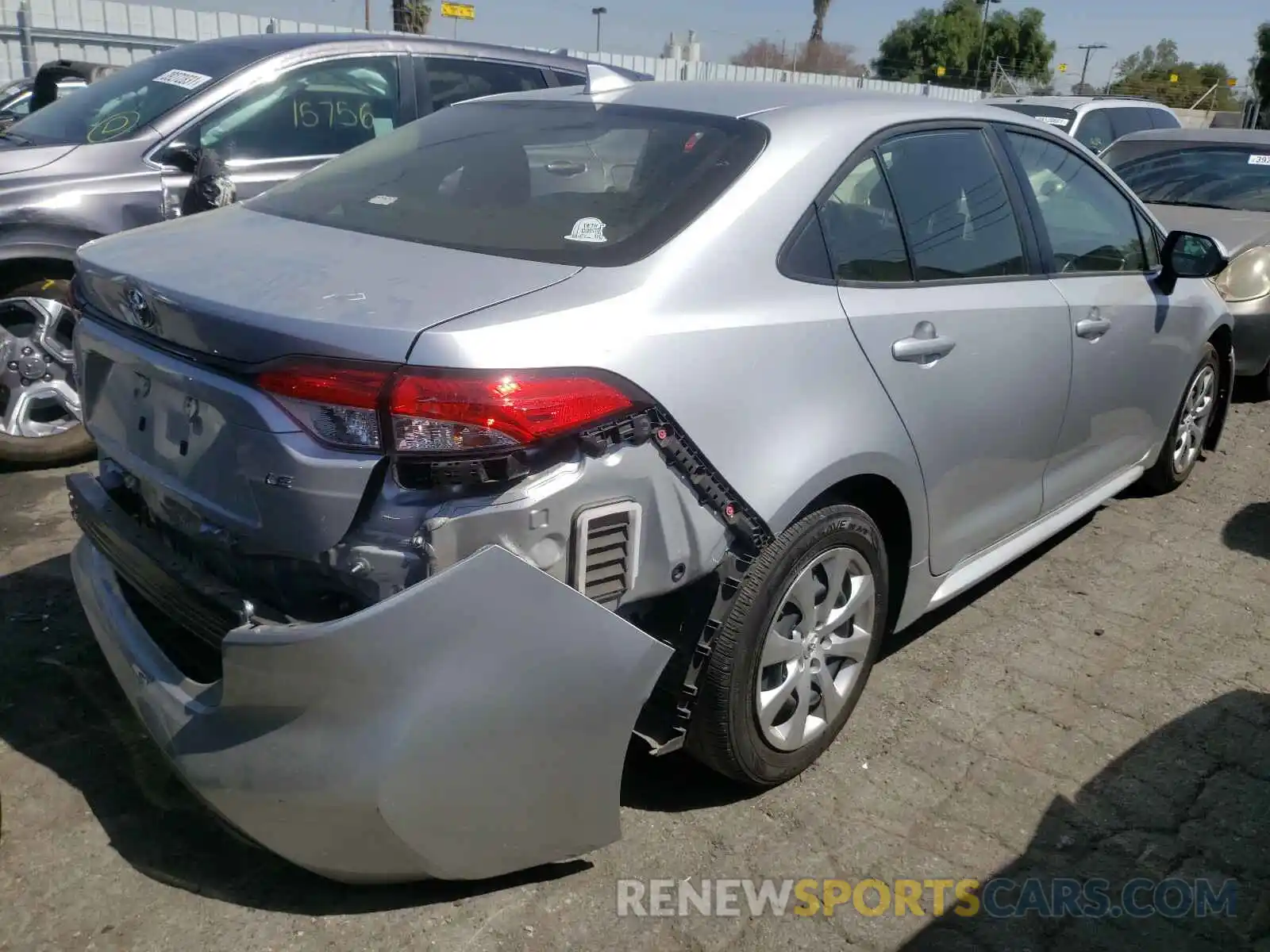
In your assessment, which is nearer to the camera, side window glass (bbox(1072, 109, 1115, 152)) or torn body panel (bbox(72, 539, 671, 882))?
torn body panel (bbox(72, 539, 671, 882))

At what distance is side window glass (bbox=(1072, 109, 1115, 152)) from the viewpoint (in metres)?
10.8

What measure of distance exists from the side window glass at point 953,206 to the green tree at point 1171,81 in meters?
45.1

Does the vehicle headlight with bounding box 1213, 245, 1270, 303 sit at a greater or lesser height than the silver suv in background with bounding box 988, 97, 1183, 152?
lesser

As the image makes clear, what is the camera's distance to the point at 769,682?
2650mm

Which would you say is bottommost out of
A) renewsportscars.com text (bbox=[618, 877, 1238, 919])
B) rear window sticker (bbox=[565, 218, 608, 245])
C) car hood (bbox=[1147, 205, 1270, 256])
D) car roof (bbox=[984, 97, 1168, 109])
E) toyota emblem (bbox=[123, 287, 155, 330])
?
renewsportscars.com text (bbox=[618, 877, 1238, 919])

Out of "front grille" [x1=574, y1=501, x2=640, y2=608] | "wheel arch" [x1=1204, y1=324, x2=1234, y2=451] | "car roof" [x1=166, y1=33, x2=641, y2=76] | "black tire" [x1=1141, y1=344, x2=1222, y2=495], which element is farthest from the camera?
"car roof" [x1=166, y1=33, x2=641, y2=76]

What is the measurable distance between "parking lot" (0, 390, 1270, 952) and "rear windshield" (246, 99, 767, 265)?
141 centimetres

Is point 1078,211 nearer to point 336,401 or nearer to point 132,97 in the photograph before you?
point 336,401

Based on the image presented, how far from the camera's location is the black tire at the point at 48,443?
4.45m

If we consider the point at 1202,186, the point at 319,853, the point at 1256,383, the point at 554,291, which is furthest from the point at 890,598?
the point at 1202,186

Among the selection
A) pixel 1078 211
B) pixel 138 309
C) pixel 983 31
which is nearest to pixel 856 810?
pixel 138 309

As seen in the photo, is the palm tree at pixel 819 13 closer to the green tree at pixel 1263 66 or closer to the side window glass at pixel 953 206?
the green tree at pixel 1263 66

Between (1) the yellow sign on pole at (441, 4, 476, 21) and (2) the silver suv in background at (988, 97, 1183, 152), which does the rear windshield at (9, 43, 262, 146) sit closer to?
(2) the silver suv in background at (988, 97, 1183, 152)

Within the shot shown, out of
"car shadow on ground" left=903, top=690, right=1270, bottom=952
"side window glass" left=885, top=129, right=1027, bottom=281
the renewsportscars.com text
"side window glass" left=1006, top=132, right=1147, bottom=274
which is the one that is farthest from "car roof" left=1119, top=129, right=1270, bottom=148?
the renewsportscars.com text
